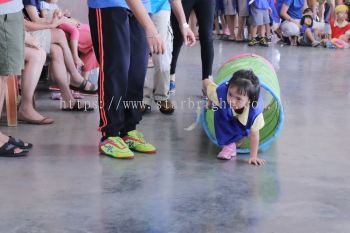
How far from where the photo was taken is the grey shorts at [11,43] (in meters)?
3.37

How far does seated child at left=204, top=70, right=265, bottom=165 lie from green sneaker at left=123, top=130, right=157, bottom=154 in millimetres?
395

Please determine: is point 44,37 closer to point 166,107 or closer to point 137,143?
point 166,107

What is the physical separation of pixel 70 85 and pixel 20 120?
101 cm

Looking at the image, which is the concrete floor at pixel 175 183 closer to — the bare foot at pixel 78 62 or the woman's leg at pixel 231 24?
the bare foot at pixel 78 62

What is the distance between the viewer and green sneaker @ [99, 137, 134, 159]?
3.47 m

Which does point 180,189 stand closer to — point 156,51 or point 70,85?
point 156,51

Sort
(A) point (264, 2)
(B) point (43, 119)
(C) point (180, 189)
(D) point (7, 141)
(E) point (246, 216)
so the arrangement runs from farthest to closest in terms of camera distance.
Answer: (A) point (264, 2) → (B) point (43, 119) → (D) point (7, 141) → (C) point (180, 189) → (E) point (246, 216)

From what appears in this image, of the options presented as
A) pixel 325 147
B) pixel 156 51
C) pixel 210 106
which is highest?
pixel 156 51

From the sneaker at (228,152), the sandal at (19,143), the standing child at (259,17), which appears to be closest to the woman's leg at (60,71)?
the sandal at (19,143)

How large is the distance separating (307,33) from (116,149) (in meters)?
7.76

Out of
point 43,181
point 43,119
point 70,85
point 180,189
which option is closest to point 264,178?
point 180,189

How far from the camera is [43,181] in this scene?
10.0 ft

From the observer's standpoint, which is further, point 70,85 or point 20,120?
point 70,85

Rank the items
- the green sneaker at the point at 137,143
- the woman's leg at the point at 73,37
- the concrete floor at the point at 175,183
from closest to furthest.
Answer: the concrete floor at the point at 175,183
the green sneaker at the point at 137,143
the woman's leg at the point at 73,37
